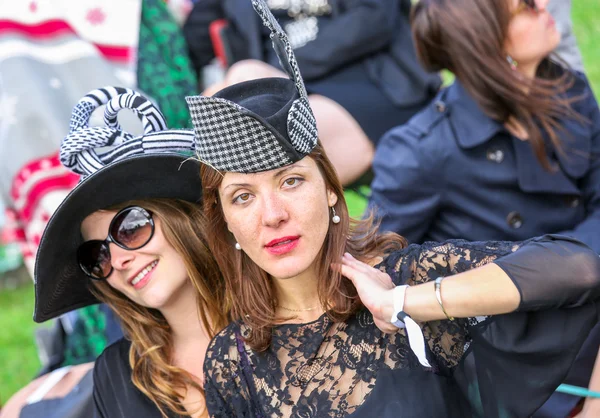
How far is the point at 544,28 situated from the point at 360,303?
1.55 m

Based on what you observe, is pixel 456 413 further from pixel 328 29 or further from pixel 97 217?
pixel 328 29

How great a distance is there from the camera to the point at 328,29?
4242 millimetres

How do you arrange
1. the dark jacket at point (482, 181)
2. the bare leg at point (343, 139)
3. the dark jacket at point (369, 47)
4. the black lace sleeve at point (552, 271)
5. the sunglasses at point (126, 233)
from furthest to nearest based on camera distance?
the dark jacket at point (369, 47) < the bare leg at point (343, 139) < the dark jacket at point (482, 181) < the sunglasses at point (126, 233) < the black lace sleeve at point (552, 271)

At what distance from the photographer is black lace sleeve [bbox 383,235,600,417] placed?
1885mm

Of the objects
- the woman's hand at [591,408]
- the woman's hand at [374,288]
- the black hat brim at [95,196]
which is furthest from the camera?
the black hat brim at [95,196]

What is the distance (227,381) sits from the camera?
2400mm

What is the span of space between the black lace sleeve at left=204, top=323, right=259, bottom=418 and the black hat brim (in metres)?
0.51

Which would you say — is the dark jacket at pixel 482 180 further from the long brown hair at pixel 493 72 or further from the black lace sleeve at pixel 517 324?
the black lace sleeve at pixel 517 324

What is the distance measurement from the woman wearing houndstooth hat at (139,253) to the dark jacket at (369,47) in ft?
5.63

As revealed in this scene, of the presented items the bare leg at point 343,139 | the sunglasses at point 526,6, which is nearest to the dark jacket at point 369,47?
the bare leg at point 343,139

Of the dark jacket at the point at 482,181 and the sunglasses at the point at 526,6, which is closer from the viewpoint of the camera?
the sunglasses at the point at 526,6

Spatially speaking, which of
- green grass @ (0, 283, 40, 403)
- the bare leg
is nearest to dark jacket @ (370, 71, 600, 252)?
the bare leg

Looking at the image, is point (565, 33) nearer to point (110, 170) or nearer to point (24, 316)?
point (110, 170)

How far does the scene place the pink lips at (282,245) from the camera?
2102 millimetres
